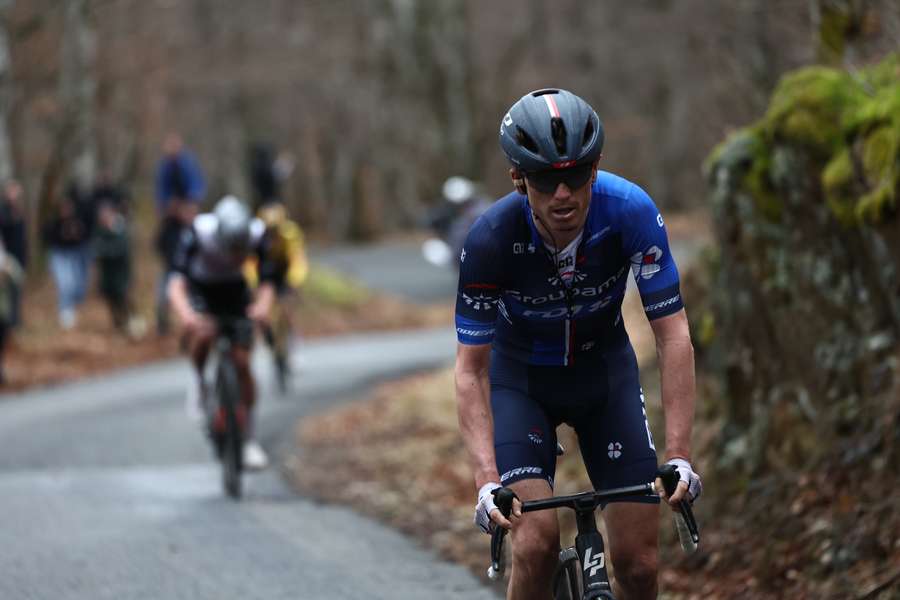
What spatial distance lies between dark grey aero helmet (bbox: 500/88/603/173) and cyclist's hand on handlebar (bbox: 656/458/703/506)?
0.99 metres

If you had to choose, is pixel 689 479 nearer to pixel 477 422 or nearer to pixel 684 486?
pixel 684 486

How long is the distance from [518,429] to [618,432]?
35cm

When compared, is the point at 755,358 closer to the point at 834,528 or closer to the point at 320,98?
the point at 834,528

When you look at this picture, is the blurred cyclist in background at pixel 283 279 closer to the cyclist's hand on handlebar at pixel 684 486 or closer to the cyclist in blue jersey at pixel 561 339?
the cyclist in blue jersey at pixel 561 339

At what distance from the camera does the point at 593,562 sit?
4516 millimetres

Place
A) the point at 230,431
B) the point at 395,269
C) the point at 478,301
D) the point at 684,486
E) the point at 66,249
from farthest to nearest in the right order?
the point at 395,269
the point at 66,249
the point at 230,431
the point at 478,301
the point at 684,486

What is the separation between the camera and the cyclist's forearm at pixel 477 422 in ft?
15.0

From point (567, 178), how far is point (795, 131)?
3.45 meters

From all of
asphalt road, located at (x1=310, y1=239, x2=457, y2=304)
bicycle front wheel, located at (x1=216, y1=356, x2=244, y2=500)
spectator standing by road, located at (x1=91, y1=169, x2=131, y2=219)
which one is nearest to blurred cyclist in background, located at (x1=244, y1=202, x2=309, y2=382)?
bicycle front wheel, located at (x1=216, y1=356, x2=244, y2=500)

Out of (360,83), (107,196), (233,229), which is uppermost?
(233,229)

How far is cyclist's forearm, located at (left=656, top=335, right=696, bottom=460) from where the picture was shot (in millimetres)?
4520

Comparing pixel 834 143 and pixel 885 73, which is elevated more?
pixel 885 73

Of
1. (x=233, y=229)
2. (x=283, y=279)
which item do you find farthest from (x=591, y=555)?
(x=283, y=279)

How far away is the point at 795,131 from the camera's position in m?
7.65
